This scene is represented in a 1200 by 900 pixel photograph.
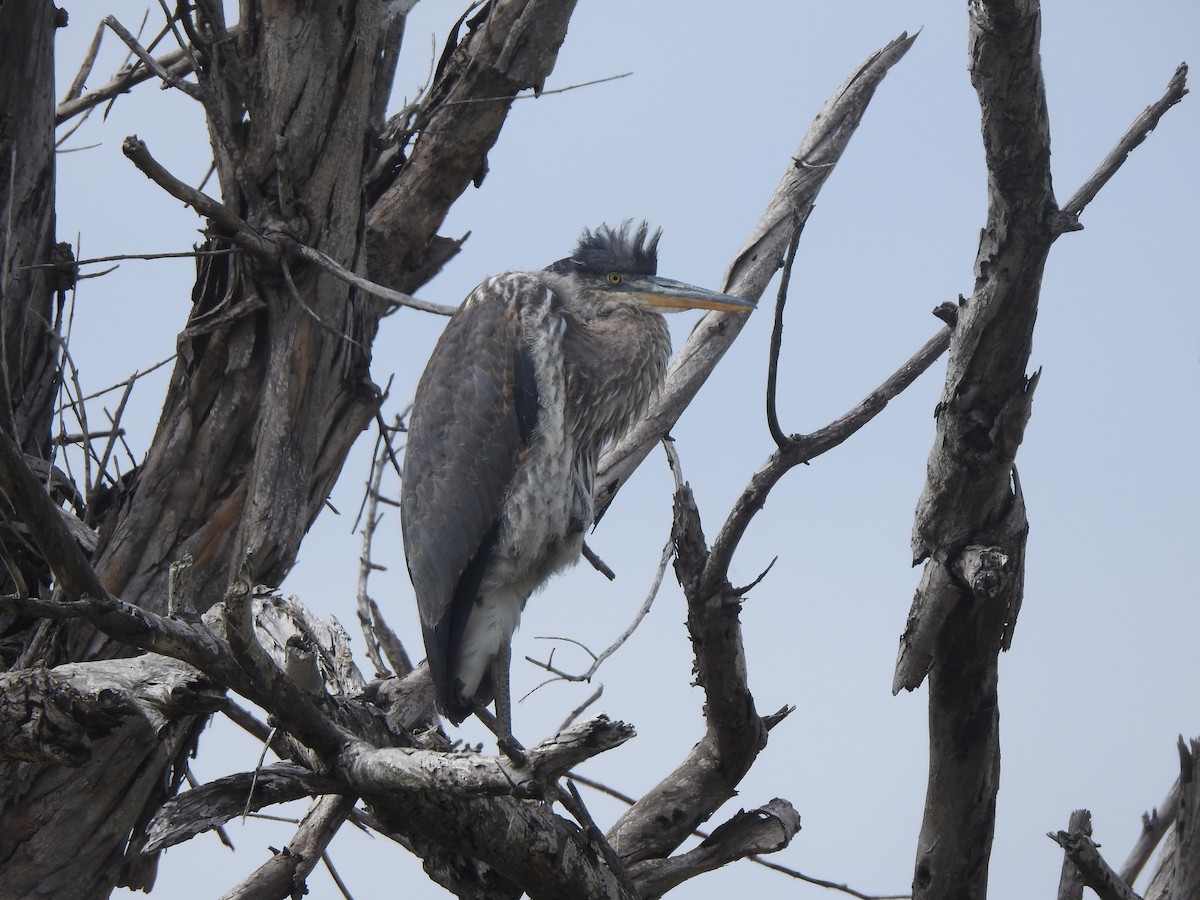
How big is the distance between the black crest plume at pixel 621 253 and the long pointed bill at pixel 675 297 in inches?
2.2

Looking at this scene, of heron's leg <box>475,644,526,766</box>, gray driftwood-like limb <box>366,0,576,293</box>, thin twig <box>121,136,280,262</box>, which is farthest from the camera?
gray driftwood-like limb <box>366,0,576,293</box>

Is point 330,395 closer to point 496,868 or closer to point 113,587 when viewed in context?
point 113,587

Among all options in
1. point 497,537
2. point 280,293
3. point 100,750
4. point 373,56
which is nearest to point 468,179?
point 373,56

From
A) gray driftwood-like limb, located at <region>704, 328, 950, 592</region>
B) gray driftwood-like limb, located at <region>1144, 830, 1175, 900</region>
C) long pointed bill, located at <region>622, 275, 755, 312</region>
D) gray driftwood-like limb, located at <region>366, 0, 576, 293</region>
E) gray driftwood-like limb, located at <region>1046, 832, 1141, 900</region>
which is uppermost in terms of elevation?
gray driftwood-like limb, located at <region>366, 0, 576, 293</region>

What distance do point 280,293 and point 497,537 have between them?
1.14 meters

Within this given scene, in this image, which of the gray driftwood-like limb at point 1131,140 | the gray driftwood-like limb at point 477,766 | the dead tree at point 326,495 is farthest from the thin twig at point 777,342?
the gray driftwood-like limb at point 477,766

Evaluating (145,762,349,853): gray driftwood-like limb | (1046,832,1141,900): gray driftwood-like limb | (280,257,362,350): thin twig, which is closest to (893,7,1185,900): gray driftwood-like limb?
(1046,832,1141,900): gray driftwood-like limb

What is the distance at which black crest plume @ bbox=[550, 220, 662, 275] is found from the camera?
514 cm

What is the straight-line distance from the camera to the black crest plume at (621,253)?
5.14 metres

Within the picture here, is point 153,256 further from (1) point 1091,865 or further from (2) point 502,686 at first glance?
(1) point 1091,865

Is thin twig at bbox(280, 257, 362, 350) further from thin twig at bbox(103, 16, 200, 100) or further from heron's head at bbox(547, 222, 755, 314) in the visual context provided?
heron's head at bbox(547, 222, 755, 314)

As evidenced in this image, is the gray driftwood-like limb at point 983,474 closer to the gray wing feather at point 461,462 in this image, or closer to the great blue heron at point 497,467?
the great blue heron at point 497,467

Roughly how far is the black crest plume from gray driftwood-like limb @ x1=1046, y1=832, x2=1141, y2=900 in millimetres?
3087

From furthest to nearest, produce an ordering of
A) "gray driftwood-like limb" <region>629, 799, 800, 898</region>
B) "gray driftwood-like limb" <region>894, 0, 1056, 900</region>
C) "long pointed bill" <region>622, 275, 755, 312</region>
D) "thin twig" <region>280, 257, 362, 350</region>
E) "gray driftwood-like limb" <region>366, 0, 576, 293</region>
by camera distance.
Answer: "long pointed bill" <region>622, 275, 755, 312</region>, "gray driftwood-like limb" <region>366, 0, 576, 293</region>, "thin twig" <region>280, 257, 362, 350</region>, "gray driftwood-like limb" <region>629, 799, 800, 898</region>, "gray driftwood-like limb" <region>894, 0, 1056, 900</region>
